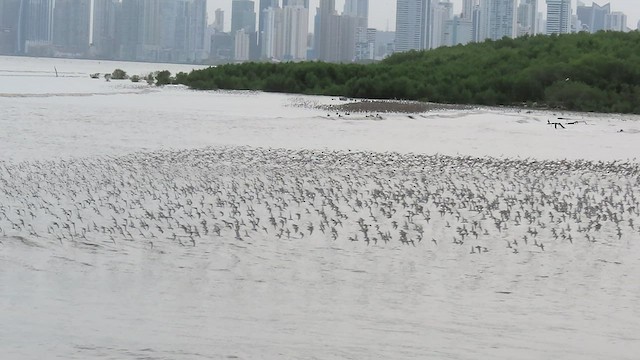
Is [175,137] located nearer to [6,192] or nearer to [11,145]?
[11,145]

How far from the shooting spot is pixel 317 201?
36.2 ft

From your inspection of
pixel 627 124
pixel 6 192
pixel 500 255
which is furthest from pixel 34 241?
pixel 627 124

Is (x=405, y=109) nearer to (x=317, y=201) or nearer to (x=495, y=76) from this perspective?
(x=495, y=76)

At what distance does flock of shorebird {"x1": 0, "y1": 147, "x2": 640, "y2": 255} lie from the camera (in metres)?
9.02

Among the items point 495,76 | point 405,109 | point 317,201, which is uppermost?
point 495,76

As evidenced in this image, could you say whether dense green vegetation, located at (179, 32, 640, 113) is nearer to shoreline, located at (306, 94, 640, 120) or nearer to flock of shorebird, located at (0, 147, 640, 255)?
shoreline, located at (306, 94, 640, 120)

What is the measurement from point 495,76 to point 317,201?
3226 centimetres

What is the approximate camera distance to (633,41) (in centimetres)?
4759

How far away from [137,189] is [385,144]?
27.9 ft

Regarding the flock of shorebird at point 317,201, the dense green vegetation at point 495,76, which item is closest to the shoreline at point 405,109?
the dense green vegetation at point 495,76

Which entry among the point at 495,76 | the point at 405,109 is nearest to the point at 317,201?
the point at 405,109

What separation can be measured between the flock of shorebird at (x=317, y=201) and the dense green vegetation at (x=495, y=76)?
73.5ft

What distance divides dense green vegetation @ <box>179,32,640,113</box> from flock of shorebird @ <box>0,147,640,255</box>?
22398 millimetres

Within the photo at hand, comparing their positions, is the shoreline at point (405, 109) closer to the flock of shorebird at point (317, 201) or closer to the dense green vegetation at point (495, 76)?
the dense green vegetation at point (495, 76)
